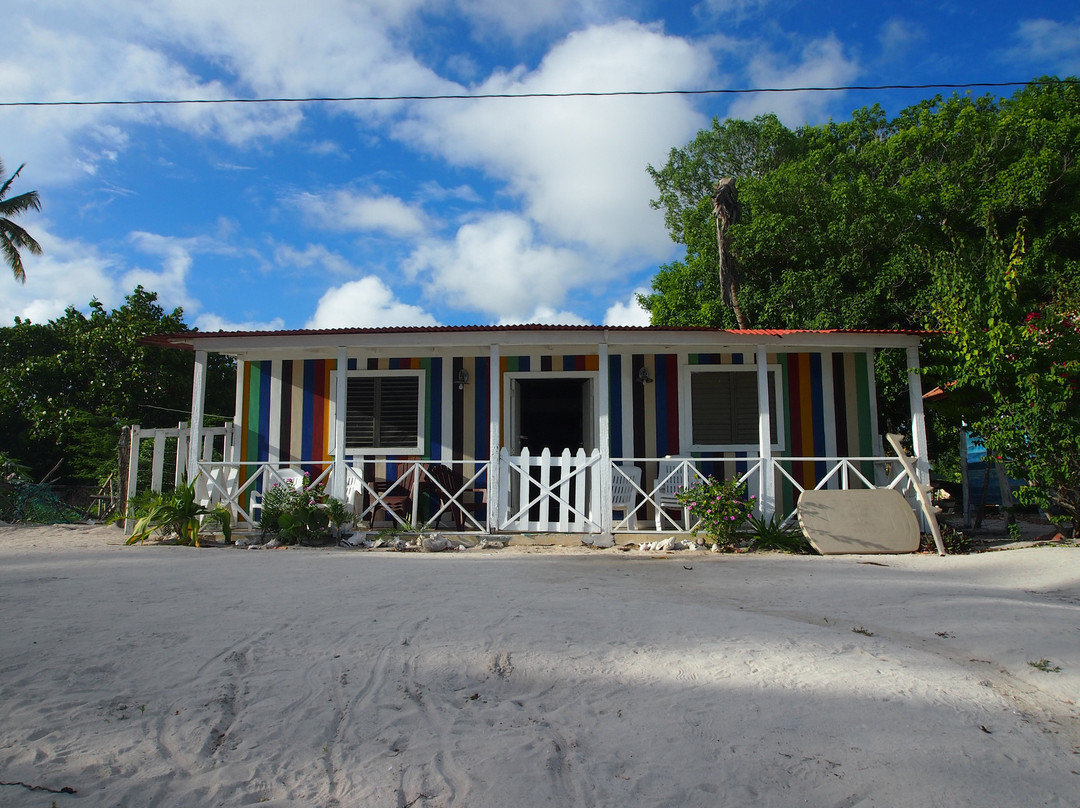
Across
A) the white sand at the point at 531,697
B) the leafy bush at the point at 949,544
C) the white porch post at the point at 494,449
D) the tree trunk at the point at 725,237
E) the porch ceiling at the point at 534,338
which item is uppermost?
the tree trunk at the point at 725,237

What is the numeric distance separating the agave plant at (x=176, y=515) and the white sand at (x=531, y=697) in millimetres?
2993

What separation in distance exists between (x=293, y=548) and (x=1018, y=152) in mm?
15159

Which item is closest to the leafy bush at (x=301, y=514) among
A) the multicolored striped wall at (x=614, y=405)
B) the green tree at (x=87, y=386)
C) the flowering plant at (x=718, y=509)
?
the multicolored striped wall at (x=614, y=405)

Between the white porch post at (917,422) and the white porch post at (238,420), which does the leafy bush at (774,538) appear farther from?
the white porch post at (238,420)

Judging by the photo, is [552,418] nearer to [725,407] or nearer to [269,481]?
[725,407]

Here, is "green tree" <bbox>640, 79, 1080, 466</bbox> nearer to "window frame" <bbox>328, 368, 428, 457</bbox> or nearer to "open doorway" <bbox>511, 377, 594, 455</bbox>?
"open doorway" <bbox>511, 377, 594, 455</bbox>

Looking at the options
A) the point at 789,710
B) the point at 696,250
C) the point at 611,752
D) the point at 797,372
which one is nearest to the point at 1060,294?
the point at 797,372

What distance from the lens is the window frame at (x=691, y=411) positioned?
9.32m

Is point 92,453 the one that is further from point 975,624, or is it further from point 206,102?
point 975,624

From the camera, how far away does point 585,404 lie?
10070 millimetres

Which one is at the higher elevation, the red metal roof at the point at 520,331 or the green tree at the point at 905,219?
the green tree at the point at 905,219

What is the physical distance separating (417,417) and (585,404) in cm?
234

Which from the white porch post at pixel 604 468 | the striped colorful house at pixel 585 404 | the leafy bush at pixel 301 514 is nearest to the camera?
the white porch post at pixel 604 468

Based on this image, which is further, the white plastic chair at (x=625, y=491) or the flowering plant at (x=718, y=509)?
the white plastic chair at (x=625, y=491)
